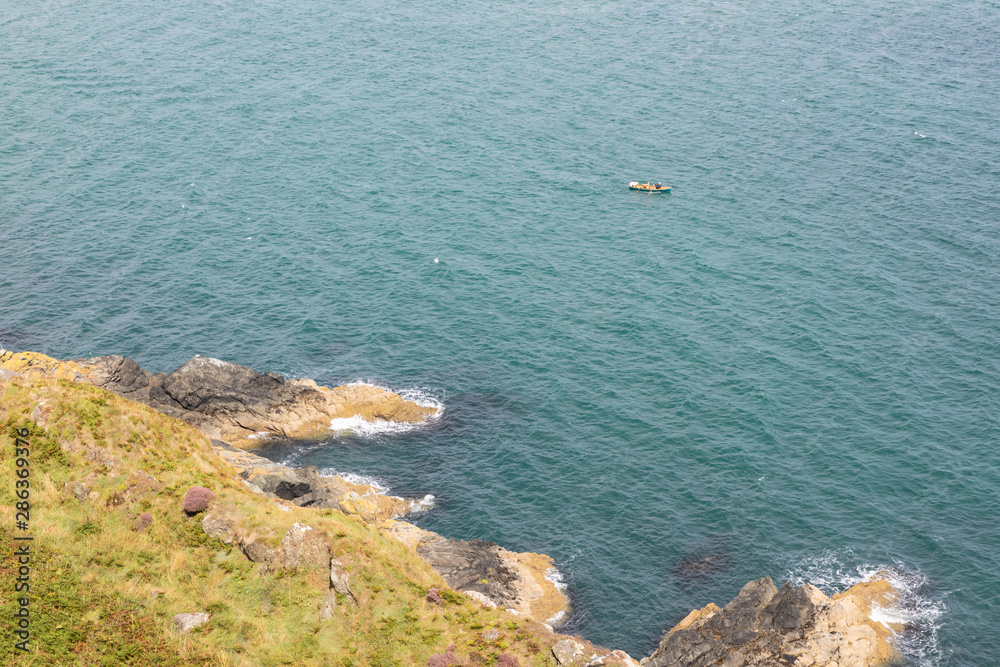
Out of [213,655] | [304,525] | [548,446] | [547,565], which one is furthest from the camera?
[548,446]

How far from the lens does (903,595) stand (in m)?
71.3

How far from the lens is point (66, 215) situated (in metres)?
125

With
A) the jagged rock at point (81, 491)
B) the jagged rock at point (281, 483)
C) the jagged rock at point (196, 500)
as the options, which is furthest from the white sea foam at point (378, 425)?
the jagged rock at point (81, 491)

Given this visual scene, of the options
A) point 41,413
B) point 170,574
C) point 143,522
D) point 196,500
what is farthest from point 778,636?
point 41,413

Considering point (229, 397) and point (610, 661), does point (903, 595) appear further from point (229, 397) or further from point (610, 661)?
point (229, 397)

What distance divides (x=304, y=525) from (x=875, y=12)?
19243 cm

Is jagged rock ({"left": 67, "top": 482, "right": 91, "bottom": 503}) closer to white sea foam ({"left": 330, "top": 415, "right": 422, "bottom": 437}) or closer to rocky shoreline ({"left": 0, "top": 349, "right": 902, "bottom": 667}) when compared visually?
rocky shoreline ({"left": 0, "top": 349, "right": 902, "bottom": 667})

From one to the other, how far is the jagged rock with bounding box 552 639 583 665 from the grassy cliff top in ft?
1.98

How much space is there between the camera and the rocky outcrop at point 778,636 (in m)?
57.3

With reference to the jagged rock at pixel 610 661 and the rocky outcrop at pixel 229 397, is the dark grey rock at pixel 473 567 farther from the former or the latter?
the rocky outcrop at pixel 229 397

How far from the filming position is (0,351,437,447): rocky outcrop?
8644 centimetres

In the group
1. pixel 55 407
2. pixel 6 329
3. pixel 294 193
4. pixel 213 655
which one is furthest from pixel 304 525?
pixel 294 193

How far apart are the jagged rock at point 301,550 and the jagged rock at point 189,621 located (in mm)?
5274

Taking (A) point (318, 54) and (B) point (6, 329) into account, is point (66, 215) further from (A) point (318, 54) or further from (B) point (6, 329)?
(A) point (318, 54)
